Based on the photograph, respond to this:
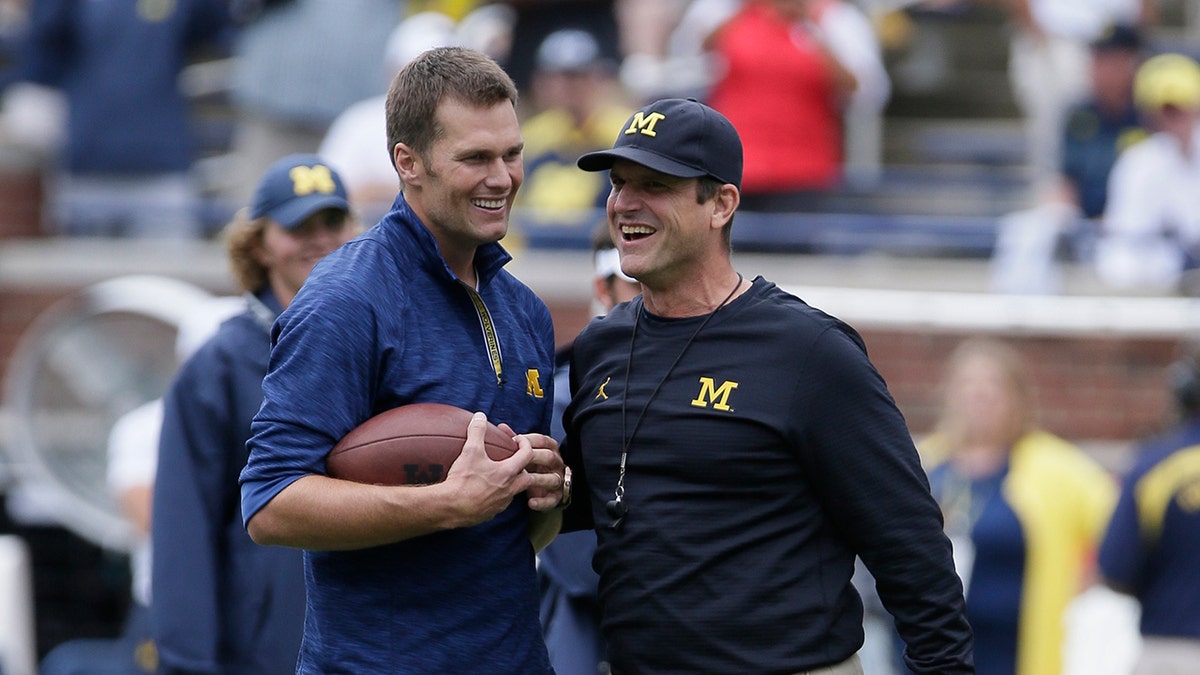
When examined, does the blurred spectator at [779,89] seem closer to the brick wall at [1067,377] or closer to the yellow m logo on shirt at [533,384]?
the brick wall at [1067,377]

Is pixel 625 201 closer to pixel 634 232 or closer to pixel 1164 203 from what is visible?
pixel 634 232

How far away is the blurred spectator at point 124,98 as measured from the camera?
1011 cm

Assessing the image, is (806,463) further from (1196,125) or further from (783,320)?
(1196,125)

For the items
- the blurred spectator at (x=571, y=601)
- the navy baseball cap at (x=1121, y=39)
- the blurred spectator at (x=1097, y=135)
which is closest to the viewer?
the blurred spectator at (x=571, y=601)

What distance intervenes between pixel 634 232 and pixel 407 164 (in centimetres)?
53

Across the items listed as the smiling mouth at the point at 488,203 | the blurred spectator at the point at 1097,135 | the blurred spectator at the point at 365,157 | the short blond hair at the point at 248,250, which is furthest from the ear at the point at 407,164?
the blurred spectator at the point at 1097,135

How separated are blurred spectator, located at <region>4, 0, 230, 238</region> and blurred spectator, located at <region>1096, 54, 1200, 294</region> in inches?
213

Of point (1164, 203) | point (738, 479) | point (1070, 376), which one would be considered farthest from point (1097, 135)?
point (738, 479)

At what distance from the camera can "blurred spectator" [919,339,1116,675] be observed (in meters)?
7.61

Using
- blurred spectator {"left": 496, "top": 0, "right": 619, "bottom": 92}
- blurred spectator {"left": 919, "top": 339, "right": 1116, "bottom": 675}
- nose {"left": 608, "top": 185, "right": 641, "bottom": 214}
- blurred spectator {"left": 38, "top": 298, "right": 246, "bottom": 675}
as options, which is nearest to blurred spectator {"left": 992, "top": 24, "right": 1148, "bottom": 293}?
blurred spectator {"left": 919, "top": 339, "right": 1116, "bottom": 675}

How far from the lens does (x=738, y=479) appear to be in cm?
368

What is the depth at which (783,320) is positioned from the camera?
3748 millimetres

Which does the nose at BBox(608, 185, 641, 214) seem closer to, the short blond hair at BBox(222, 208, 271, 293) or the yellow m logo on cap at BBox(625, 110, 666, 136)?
the yellow m logo on cap at BBox(625, 110, 666, 136)

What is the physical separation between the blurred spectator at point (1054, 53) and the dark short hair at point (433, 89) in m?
7.09
